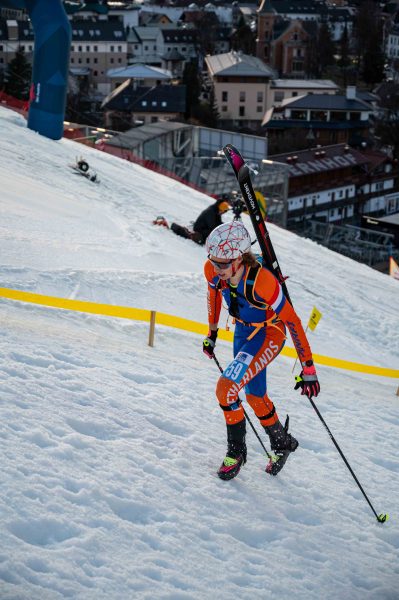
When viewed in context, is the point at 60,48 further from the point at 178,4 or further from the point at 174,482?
the point at 178,4

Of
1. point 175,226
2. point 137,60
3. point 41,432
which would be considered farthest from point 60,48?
point 137,60

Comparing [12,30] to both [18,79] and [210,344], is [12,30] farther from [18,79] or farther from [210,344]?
[210,344]

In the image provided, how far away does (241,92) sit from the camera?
270 ft

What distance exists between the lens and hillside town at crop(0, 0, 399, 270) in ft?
120

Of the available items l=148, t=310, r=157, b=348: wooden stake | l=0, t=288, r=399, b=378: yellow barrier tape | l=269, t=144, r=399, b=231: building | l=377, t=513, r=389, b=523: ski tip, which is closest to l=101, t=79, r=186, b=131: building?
l=269, t=144, r=399, b=231: building

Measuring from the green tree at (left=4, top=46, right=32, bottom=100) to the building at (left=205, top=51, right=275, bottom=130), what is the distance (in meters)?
21.9

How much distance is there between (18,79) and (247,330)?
63.2 m

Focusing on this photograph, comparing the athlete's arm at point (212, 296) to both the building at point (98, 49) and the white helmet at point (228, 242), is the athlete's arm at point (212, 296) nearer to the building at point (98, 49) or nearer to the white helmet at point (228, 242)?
the white helmet at point (228, 242)

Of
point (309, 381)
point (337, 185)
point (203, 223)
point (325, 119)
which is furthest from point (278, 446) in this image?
point (325, 119)

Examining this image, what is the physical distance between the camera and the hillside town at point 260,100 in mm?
36438

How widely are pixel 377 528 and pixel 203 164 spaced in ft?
97.1

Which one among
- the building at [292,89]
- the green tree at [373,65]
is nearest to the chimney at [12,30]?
the building at [292,89]

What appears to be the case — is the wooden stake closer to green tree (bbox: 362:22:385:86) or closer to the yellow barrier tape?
the yellow barrier tape

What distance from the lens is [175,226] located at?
16.4 meters
